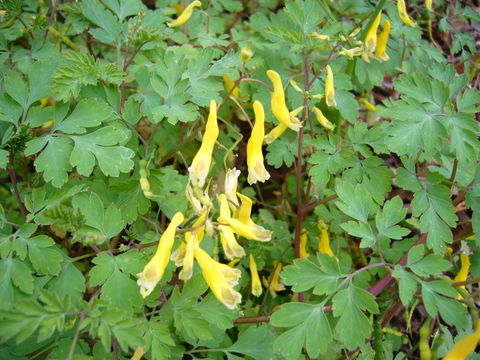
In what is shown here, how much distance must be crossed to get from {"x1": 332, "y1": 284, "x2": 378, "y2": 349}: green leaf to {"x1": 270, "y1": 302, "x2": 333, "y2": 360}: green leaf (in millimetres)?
60

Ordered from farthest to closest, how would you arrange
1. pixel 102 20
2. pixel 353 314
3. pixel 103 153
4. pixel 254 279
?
pixel 254 279 → pixel 102 20 → pixel 103 153 → pixel 353 314

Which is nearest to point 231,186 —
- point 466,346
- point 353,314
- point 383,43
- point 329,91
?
point 353,314

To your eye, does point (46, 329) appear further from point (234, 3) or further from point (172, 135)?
point (234, 3)

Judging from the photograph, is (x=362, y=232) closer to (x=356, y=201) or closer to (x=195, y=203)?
(x=356, y=201)

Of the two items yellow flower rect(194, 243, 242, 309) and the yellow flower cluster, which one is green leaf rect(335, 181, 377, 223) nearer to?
the yellow flower cluster

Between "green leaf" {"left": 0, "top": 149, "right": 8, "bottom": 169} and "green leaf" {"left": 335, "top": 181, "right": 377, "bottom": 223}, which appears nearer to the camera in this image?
"green leaf" {"left": 0, "top": 149, "right": 8, "bottom": 169}

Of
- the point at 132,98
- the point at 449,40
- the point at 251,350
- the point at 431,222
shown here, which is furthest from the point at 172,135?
the point at 449,40

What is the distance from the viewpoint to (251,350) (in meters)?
1.77

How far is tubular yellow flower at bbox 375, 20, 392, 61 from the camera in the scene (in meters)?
2.27

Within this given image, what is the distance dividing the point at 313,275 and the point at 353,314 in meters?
0.20

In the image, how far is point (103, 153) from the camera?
1.67 m

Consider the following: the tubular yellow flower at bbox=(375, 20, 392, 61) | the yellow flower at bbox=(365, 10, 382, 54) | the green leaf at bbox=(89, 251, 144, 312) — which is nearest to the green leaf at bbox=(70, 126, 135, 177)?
the green leaf at bbox=(89, 251, 144, 312)

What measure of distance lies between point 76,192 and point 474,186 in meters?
1.65

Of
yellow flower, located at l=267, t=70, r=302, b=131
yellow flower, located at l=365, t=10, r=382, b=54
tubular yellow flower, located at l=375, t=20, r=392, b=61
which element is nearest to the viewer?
yellow flower, located at l=267, t=70, r=302, b=131
